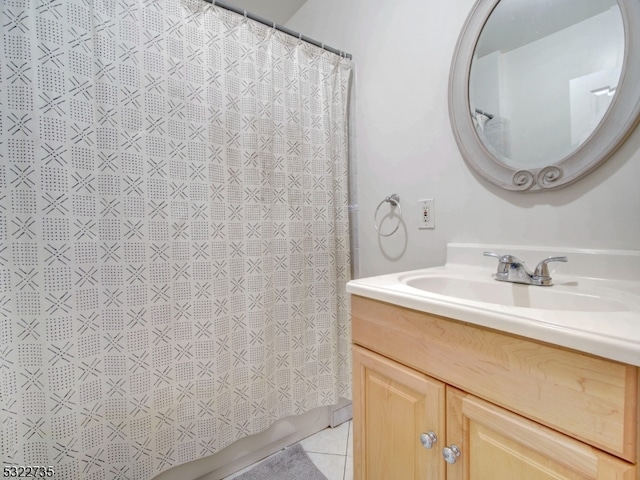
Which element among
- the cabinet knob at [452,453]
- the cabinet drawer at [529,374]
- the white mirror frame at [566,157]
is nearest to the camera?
the cabinet drawer at [529,374]

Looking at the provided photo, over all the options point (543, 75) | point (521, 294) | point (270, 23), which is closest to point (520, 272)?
point (521, 294)

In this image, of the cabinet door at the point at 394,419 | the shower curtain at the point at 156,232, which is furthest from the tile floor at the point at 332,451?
the cabinet door at the point at 394,419

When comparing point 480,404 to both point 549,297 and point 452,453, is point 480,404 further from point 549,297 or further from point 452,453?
point 549,297

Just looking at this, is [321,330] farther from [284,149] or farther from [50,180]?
[50,180]

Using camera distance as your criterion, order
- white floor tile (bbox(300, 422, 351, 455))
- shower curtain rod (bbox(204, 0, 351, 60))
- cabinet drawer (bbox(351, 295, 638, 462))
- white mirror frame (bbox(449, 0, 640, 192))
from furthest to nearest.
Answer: white floor tile (bbox(300, 422, 351, 455))
shower curtain rod (bbox(204, 0, 351, 60))
white mirror frame (bbox(449, 0, 640, 192))
cabinet drawer (bbox(351, 295, 638, 462))

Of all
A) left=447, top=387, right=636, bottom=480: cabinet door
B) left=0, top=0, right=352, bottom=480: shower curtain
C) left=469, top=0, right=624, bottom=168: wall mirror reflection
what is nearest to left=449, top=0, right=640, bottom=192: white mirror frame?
left=469, top=0, right=624, bottom=168: wall mirror reflection

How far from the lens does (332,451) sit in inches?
53.5

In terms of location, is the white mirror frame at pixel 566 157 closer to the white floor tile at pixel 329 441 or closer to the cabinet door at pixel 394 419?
the cabinet door at pixel 394 419

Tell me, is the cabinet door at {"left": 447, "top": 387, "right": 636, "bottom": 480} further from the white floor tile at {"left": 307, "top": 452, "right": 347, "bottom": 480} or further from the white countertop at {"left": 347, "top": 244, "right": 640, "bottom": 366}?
the white floor tile at {"left": 307, "top": 452, "right": 347, "bottom": 480}

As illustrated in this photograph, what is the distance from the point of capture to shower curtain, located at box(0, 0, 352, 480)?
855 millimetres

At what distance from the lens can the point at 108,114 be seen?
3.14ft

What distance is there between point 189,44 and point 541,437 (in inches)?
58.3

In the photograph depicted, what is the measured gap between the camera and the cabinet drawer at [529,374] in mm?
443

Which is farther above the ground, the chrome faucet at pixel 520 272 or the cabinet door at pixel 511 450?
the chrome faucet at pixel 520 272
